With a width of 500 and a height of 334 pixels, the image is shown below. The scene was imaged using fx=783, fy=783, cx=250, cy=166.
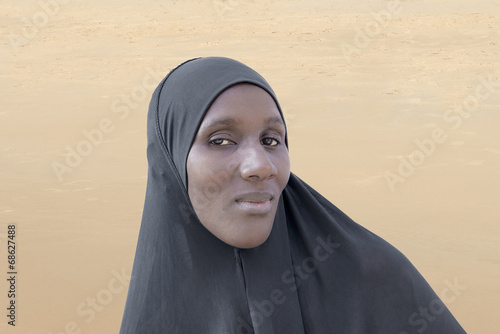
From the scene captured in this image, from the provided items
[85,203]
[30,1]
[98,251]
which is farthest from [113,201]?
[30,1]

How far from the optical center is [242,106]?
81.6 inches

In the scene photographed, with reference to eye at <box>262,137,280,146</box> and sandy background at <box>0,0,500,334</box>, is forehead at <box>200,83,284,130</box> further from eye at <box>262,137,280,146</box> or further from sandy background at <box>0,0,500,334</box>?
sandy background at <box>0,0,500,334</box>

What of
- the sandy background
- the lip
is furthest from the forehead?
the sandy background

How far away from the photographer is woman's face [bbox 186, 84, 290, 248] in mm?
2043

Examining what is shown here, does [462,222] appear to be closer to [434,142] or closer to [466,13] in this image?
[434,142]

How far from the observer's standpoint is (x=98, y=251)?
6.48 meters

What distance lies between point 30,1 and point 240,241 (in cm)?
2214

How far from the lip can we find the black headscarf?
7.6 inches

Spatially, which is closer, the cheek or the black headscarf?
the cheek

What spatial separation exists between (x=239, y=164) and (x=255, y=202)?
111 mm

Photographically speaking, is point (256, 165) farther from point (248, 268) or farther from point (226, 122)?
point (248, 268)

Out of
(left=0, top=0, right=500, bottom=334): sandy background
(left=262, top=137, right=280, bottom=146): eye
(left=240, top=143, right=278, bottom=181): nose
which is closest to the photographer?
(left=240, top=143, right=278, bottom=181): nose

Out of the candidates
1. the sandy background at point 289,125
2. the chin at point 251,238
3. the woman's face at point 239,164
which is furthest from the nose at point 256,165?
the sandy background at point 289,125

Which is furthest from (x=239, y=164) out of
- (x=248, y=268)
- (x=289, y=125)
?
(x=289, y=125)
